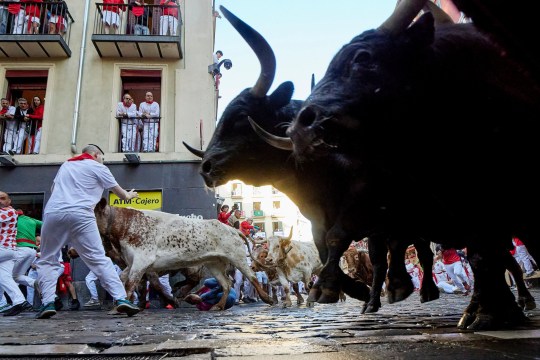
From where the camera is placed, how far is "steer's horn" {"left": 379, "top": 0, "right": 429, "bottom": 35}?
3172 millimetres

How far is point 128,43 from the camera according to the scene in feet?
46.1

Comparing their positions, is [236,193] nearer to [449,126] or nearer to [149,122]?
[149,122]

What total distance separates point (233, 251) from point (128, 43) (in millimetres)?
8128

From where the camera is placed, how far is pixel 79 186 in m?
5.94

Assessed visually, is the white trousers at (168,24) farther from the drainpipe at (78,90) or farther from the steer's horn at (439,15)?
the steer's horn at (439,15)

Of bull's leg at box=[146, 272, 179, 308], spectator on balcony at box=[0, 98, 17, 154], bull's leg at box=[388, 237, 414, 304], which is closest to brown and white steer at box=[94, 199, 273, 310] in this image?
bull's leg at box=[146, 272, 179, 308]

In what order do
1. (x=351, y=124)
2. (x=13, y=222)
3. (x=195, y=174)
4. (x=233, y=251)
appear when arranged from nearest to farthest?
1. (x=351, y=124)
2. (x=13, y=222)
3. (x=233, y=251)
4. (x=195, y=174)

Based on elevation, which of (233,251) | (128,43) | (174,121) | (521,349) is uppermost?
(128,43)

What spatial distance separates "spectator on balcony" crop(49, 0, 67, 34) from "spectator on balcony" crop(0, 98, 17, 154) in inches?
104

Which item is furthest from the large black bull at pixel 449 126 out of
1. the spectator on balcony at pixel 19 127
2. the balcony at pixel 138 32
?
the spectator on balcony at pixel 19 127

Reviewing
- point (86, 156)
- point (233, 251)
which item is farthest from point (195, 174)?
point (86, 156)

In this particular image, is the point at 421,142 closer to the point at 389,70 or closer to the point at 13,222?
the point at 389,70

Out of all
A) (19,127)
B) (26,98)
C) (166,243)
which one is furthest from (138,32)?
(166,243)

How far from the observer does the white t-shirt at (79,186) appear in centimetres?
573
